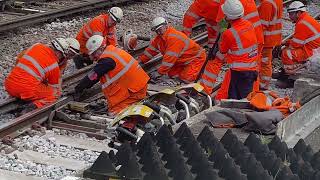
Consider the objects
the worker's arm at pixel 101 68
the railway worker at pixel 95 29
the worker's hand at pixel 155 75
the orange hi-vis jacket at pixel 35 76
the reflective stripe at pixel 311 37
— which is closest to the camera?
the worker's arm at pixel 101 68

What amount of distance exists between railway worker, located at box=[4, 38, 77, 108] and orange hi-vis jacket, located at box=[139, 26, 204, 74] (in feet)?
6.22

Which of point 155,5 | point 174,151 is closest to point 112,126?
point 174,151

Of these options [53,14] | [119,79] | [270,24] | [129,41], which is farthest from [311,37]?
[53,14]

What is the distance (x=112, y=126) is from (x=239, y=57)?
260cm

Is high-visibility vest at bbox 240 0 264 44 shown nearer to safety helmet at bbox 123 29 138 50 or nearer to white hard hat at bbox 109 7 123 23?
white hard hat at bbox 109 7 123 23

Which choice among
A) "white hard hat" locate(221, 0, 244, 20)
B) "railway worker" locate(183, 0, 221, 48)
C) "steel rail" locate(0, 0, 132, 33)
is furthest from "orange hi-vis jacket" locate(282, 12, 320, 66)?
"steel rail" locate(0, 0, 132, 33)

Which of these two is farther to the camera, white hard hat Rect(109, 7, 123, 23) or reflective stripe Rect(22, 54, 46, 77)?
white hard hat Rect(109, 7, 123, 23)

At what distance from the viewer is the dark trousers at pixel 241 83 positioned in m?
9.53

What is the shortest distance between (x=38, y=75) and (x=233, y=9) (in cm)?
299

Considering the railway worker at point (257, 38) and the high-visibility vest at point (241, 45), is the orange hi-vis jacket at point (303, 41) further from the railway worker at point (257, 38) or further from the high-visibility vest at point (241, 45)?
the high-visibility vest at point (241, 45)

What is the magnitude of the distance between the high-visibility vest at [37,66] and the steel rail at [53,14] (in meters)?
4.37

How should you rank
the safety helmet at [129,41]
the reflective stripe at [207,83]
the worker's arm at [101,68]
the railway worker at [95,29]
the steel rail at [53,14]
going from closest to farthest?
1. the worker's arm at [101,68]
2. the reflective stripe at [207,83]
3. the railway worker at [95,29]
4. the safety helmet at [129,41]
5. the steel rail at [53,14]

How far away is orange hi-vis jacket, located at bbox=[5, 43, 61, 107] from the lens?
364 inches

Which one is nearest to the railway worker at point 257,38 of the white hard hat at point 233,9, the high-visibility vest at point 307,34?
the white hard hat at point 233,9
